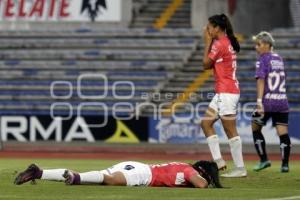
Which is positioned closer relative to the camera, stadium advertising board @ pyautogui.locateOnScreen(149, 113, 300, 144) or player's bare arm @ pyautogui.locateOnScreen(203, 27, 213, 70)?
player's bare arm @ pyautogui.locateOnScreen(203, 27, 213, 70)

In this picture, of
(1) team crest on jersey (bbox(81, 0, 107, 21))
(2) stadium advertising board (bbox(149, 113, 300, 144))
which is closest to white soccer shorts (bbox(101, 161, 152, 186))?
(2) stadium advertising board (bbox(149, 113, 300, 144))

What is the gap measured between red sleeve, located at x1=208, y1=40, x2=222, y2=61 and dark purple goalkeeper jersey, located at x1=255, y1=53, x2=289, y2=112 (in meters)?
1.48

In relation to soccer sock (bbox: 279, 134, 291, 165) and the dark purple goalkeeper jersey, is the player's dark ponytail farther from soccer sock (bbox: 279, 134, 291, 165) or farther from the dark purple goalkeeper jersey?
soccer sock (bbox: 279, 134, 291, 165)

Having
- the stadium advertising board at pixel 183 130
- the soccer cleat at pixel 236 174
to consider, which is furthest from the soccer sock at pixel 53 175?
the stadium advertising board at pixel 183 130

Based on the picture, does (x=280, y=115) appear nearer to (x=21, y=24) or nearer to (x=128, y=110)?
(x=128, y=110)

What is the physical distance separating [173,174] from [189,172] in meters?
0.20

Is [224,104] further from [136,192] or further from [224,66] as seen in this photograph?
[136,192]

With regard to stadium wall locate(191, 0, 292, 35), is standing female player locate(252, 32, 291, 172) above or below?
below

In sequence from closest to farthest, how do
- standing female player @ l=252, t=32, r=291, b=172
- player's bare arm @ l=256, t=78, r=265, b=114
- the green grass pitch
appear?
1. the green grass pitch
2. player's bare arm @ l=256, t=78, r=265, b=114
3. standing female player @ l=252, t=32, r=291, b=172

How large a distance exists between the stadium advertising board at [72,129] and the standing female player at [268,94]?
501 inches

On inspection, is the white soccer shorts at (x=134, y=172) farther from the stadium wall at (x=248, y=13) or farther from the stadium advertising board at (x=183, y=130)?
the stadium wall at (x=248, y=13)

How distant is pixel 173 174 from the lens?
11234 mm

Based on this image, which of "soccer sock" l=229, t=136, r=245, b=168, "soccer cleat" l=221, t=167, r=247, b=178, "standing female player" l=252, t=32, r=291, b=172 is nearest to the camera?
"soccer cleat" l=221, t=167, r=247, b=178

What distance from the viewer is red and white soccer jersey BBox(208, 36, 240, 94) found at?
13469mm
